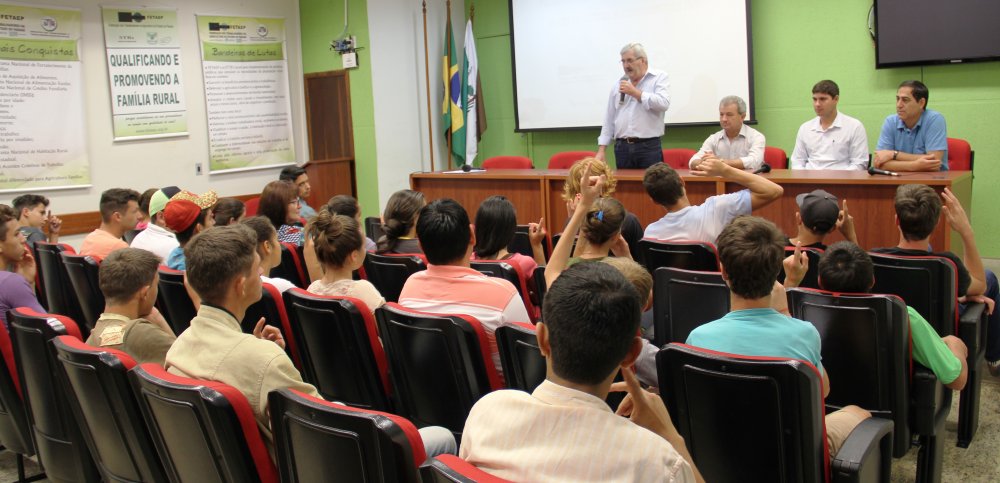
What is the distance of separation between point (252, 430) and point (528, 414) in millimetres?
797

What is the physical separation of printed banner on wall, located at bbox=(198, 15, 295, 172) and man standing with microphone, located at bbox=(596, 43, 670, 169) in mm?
3875

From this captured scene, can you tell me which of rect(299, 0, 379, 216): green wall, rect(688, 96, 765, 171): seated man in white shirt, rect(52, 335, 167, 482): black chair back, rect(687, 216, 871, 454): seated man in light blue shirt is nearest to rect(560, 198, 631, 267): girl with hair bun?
rect(687, 216, 871, 454): seated man in light blue shirt

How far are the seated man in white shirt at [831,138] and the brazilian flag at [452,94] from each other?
3855 mm

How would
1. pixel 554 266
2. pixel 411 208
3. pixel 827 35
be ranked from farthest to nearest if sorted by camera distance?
pixel 827 35 < pixel 411 208 < pixel 554 266

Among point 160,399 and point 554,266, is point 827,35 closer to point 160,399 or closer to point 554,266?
point 554,266

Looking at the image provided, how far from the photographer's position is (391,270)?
3643 millimetres

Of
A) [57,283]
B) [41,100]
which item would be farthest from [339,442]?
[41,100]

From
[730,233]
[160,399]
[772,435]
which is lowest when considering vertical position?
[772,435]

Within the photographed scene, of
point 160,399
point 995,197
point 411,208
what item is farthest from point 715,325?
point 995,197

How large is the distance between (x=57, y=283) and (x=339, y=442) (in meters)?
3.48

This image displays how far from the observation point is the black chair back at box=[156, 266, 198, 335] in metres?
3.47

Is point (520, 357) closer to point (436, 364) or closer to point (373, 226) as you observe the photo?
point (436, 364)

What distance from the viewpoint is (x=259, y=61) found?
28.2ft

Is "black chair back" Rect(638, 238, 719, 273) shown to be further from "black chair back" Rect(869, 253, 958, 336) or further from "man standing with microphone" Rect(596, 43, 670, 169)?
"man standing with microphone" Rect(596, 43, 670, 169)
